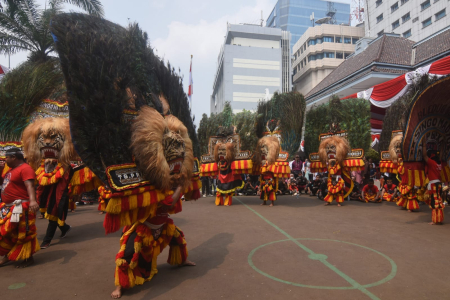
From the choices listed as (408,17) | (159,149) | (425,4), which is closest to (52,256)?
(159,149)

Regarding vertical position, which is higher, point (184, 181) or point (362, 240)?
point (184, 181)

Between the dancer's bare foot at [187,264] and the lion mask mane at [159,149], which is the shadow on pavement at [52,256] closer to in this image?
the dancer's bare foot at [187,264]

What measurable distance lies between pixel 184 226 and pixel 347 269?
324 cm

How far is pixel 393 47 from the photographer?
67.1 ft

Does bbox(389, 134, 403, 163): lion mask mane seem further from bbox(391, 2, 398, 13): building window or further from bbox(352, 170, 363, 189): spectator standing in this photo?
bbox(391, 2, 398, 13): building window

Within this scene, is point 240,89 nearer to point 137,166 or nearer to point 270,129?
point 270,129

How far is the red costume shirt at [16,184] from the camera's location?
11.6 feet

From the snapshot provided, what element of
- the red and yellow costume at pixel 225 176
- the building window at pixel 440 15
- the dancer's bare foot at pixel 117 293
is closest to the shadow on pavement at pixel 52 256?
the dancer's bare foot at pixel 117 293

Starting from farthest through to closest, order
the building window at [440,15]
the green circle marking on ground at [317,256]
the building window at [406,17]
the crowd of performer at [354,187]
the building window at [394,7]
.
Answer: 1. the building window at [394,7]
2. the building window at [406,17]
3. the building window at [440,15]
4. the crowd of performer at [354,187]
5. the green circle marking on ground at [317,256]

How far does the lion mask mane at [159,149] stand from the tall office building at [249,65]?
4064 cm

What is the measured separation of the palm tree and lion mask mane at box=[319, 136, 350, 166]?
32.1 feet

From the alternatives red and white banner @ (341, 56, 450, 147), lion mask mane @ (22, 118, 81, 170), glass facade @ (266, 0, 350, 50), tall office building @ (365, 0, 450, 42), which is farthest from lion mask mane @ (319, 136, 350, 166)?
glass facade @ (266, 0, 350, 50)

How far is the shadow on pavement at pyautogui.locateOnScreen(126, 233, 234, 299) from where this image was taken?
2795 mm

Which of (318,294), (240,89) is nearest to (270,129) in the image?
(318,294)
